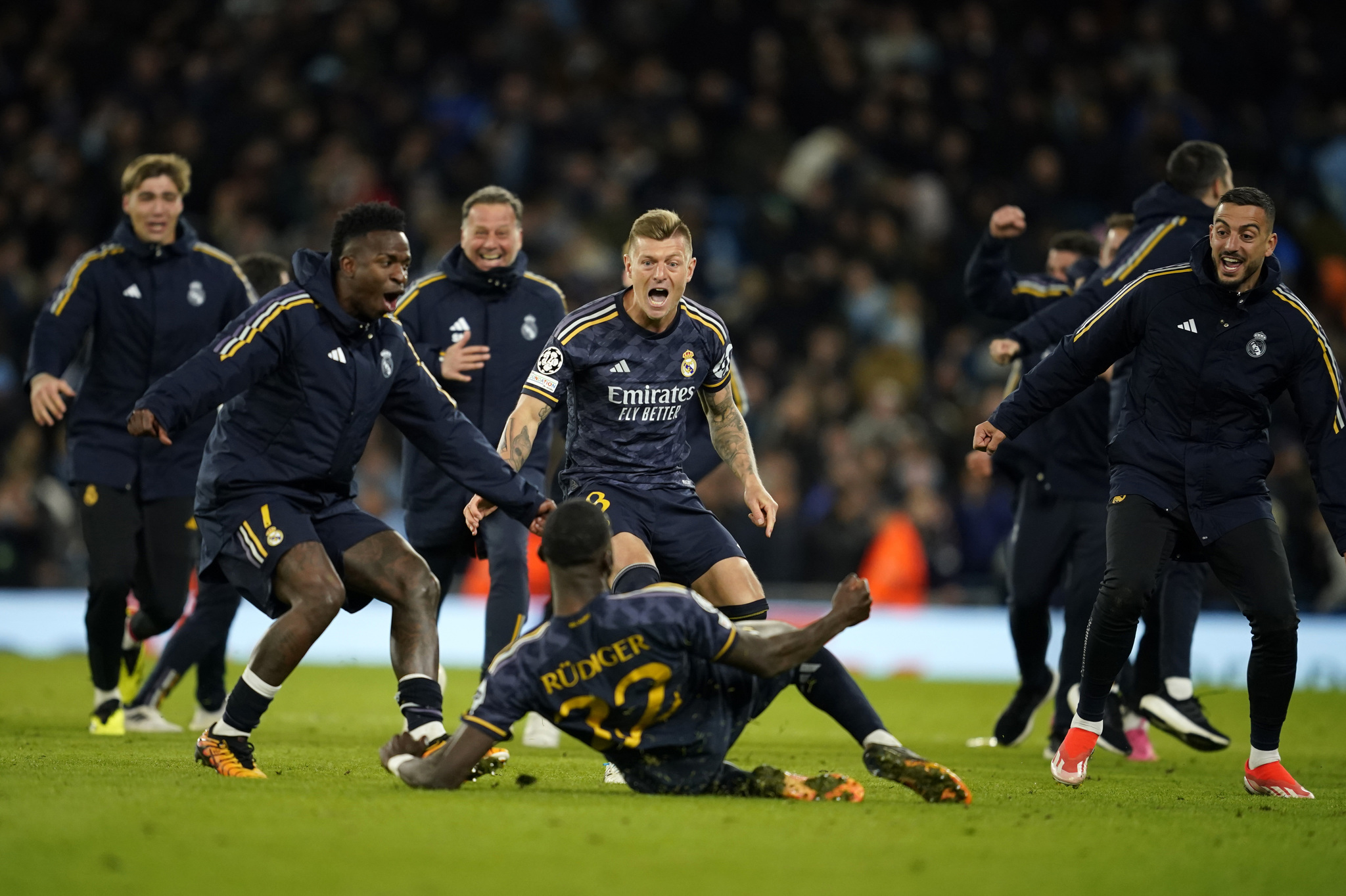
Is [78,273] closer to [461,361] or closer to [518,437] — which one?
[461,361]

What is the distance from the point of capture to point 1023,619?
9000 millimetres

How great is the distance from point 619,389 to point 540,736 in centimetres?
272

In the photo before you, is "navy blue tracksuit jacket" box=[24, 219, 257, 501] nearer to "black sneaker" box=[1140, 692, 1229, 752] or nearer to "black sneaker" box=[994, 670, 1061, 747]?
"black sneaker" box=[994, 670, 1061, 747]

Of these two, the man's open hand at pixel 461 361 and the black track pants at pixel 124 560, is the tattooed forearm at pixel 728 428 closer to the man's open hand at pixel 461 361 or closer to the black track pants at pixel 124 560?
the man's open hand at pixel 461 361

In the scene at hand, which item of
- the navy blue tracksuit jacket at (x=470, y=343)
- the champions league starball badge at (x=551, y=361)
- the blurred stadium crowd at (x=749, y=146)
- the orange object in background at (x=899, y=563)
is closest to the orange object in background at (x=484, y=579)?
the blurred stadium crowd at (x=749, y=146)

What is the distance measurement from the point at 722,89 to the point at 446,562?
37.2 ft

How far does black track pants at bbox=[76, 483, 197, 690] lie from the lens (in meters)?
8.41

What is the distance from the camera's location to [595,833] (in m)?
4.89

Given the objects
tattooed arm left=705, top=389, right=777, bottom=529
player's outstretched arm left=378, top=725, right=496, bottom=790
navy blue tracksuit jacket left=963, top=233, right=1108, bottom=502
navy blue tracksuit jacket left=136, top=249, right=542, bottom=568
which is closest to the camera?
player's outstretched arm left=378, top=725, right=496, bottom=790

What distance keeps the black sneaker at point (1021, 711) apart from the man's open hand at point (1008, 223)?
7.88 ft

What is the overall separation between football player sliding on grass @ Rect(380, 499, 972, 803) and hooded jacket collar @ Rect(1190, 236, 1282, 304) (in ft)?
7.41

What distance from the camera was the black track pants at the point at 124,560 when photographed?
8.41 metres

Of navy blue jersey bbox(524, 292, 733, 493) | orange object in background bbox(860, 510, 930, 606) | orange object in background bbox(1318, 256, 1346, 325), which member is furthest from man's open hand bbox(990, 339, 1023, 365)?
orange object in background bbox(1318, 256, 1346, 325)

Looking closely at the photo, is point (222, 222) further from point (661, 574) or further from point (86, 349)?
point (661, 574)
